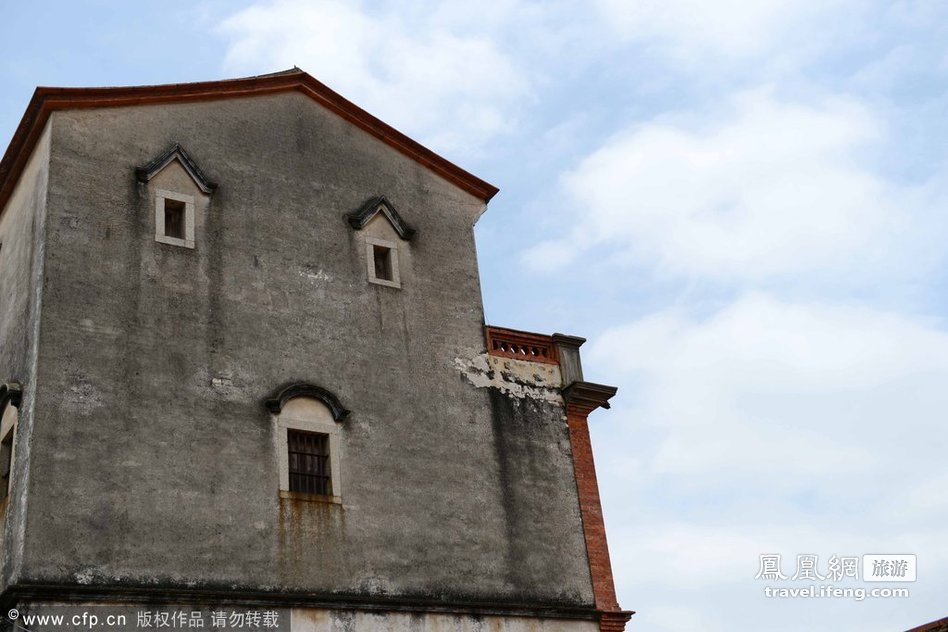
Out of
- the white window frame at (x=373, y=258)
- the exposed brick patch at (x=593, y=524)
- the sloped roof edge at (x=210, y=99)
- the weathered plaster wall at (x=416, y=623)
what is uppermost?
the sloped roof edge at (x=210, y=99)

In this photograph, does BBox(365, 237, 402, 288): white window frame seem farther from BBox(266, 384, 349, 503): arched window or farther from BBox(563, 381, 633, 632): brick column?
BBox(563, 381, 633, 632): brick column

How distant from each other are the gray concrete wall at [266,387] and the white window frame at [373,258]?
0.21 meters

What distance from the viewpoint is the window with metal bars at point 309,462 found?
15609mm

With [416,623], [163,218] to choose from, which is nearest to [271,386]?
[163,218]

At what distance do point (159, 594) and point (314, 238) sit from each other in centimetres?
636

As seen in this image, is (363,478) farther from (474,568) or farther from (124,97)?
(124,97)

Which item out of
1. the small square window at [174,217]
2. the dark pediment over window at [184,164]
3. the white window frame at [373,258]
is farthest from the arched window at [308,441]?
the dark pediment over window at [184,164]

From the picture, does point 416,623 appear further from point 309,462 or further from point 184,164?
point 184,164

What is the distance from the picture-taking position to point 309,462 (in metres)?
15.8

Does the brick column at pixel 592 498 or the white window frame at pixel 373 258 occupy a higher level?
the white window frame at pixel 373 258

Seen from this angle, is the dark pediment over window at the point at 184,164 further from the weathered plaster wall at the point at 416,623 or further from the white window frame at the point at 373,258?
the weathered plaster wall at the point at 416,623

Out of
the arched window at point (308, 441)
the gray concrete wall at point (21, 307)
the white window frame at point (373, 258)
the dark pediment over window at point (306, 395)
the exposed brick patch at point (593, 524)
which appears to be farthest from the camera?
the white window frame at point (373, 258)

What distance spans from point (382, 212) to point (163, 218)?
3850mm

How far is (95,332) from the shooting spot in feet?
48.8
